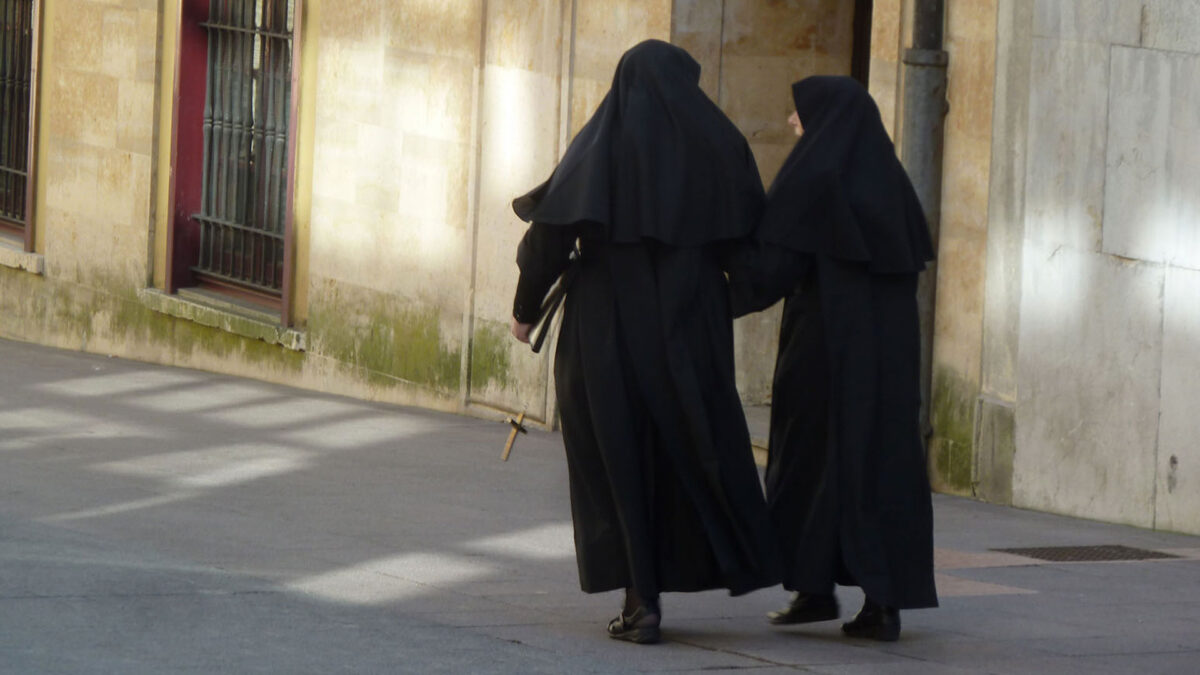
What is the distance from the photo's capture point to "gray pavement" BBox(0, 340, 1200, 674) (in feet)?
18.6

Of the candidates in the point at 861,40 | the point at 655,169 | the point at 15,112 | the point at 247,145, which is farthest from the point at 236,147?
the point at 655,169

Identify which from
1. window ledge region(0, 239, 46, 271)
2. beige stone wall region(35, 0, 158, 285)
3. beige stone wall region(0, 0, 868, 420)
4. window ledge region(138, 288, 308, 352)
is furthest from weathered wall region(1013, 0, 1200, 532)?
window ledge region(0, 239, 46, 271)

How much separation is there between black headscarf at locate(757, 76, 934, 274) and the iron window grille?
877 centimetres

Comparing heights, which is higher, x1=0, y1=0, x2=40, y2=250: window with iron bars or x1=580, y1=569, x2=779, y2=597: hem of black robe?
x1=0, y1=0, x2=40, y2=250: window with iron bars

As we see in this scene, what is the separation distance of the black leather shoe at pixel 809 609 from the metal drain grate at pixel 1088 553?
217cm

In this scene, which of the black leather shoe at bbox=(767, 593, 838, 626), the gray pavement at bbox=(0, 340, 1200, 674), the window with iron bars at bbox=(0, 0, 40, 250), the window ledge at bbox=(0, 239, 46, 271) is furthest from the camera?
the window with iron bars at bbox=(0, 0, 40, 250)

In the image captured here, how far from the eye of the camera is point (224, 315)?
15.1m

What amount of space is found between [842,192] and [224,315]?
381 inches

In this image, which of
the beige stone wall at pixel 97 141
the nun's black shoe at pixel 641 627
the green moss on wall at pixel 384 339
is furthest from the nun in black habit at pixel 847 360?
the beige stone wall at pixel 97 141

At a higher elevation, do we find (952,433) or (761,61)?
(761,61)

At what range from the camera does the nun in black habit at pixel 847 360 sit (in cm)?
602

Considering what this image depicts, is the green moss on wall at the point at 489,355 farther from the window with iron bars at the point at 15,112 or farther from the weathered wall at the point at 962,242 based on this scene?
the window with iron bars at the point at 15,112

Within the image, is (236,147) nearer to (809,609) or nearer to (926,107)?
(926,107)

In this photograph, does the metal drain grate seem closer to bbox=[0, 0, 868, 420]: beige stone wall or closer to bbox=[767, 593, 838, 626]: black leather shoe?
bbox=[767, 593, 838, 626]: black leather shoe
